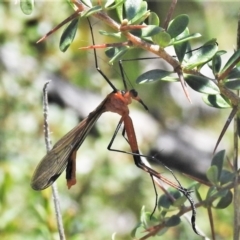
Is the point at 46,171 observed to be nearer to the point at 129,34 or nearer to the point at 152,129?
the point at 129,34

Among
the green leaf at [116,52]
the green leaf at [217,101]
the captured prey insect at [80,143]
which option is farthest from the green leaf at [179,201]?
the green leaf at [116,52]

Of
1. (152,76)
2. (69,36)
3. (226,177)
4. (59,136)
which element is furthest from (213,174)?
(59,136)

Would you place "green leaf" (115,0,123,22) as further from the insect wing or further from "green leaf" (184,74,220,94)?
the insect wing

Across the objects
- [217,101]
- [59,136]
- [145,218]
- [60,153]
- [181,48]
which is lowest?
[59,136]

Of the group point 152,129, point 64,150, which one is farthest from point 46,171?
point 152,129

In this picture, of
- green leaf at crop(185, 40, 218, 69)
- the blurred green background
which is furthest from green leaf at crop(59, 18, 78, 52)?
the blurred green background

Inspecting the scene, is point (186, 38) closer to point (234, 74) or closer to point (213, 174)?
point (234, 74)

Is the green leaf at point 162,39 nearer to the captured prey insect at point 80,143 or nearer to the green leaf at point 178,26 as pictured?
the green leaf at point 178,26
